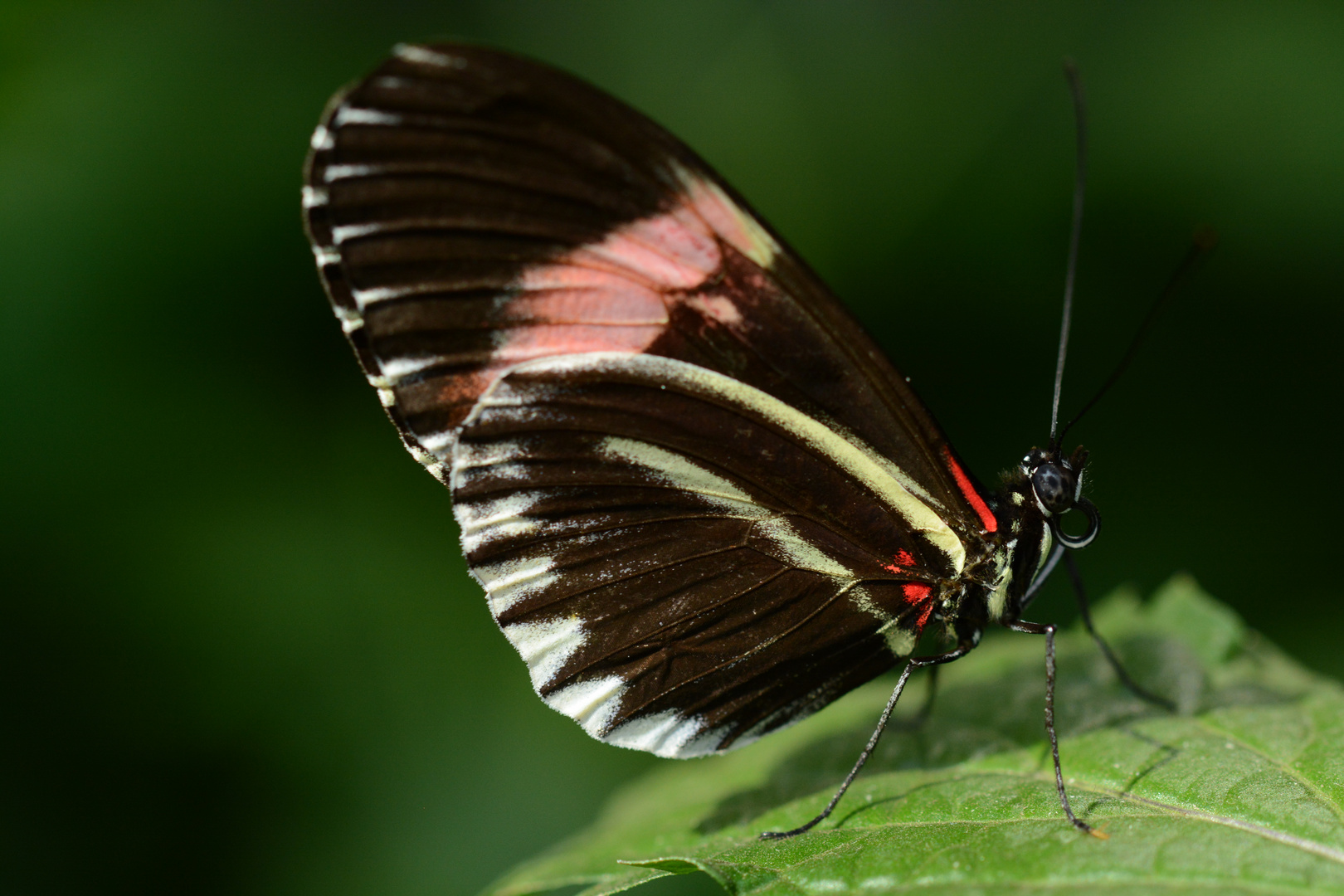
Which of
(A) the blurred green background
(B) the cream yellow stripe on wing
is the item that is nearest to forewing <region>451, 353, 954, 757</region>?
(B) the cream yellow stripe on wing

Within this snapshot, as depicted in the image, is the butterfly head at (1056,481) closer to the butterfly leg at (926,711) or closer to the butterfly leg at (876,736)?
the butterfly leg at (876,736)

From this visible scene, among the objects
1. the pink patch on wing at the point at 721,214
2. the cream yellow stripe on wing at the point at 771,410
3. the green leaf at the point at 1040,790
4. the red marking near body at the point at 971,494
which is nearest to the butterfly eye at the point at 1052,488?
the red marking near body at the point at 971,494

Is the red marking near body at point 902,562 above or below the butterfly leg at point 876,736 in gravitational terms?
above

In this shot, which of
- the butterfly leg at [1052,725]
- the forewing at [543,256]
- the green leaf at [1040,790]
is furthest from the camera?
the forewing at [543,256]

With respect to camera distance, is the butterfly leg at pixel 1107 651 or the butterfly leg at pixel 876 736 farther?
the butterfly leg at pixel 1107 651

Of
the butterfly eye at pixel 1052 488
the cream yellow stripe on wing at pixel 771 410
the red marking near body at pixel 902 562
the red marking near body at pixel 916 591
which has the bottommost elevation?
the red marking near body at pixel 916 591

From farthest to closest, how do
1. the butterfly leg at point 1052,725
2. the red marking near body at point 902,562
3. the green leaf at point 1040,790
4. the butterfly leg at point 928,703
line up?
the butterfly leg at point 928,703
the red marking near body at point 902,562
the butterfly leg at point 1052,725
the green leaf at point 1040,790
